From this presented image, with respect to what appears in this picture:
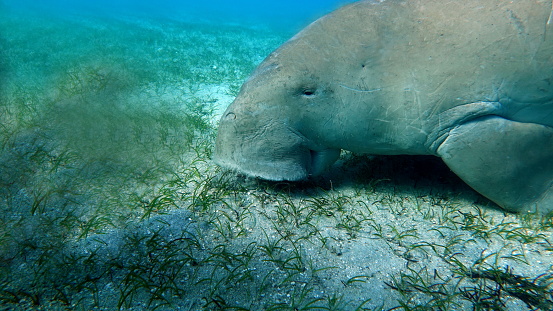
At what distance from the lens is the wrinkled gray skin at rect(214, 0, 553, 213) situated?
102 inches

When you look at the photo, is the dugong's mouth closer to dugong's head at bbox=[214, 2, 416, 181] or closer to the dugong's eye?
dugong's head at bbox=[214, 2, 416, 181]

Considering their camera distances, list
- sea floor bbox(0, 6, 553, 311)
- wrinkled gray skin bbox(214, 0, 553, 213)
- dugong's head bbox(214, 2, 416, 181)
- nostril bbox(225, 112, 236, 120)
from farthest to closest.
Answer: nostril bbox(225, 112, 236, 120) → dugong's head bbox(214, 2, 416, 181) → wrinkled gray skin bbox(214, 0, 553, 213) → sea floor bbox(0, 6, 553, 311)

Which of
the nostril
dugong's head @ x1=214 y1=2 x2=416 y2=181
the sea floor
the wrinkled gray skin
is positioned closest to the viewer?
the sea floor

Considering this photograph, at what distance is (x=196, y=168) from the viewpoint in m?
3.72

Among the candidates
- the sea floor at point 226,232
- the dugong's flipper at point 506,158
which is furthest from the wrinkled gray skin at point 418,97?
the sea floor at point 226,232

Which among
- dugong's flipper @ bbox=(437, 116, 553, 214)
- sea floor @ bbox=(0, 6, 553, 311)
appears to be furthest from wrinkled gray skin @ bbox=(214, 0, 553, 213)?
sea floor @ bbox=(0, 6, 553, 311)

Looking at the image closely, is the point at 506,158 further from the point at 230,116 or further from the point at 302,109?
the point at 230,116

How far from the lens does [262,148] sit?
113 inches

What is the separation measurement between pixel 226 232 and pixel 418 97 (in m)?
2.31

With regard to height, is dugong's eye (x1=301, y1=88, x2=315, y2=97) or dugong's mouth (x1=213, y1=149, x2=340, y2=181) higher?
dugong's eye (x1=301, y1=88, x2=315, y2=97)

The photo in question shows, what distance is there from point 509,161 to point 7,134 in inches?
263

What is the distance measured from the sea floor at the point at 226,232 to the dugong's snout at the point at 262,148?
0.39 meters

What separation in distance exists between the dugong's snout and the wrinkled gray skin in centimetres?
1

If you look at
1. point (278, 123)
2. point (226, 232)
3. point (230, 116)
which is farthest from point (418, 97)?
point (226, 232)
